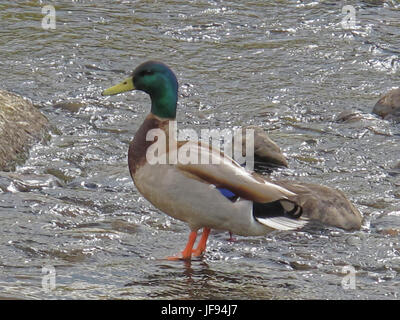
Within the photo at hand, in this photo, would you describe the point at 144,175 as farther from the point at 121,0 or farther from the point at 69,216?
the point at 121,0

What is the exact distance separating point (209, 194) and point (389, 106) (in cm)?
367

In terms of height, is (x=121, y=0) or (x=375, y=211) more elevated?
(x=121, y=0)

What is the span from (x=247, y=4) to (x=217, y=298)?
740 cm

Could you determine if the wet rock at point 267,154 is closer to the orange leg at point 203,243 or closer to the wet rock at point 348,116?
the wet rock at point 348,116

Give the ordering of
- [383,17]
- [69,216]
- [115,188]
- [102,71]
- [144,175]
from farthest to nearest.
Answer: [383,17], [102,71], [115,188], [69,216], [144,175]

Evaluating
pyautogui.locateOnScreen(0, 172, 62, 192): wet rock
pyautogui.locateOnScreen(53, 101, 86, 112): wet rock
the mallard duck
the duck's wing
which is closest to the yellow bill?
the mallard duck

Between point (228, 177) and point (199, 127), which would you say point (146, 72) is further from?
point (199, 127)

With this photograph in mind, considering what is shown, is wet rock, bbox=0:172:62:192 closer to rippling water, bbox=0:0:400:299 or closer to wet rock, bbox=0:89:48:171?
rippling water, bbox=0:0:400:299

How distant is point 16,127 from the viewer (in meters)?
8.26

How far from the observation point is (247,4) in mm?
12305

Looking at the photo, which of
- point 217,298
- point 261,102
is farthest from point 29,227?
point 261,102

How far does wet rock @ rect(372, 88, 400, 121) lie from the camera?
357 inches

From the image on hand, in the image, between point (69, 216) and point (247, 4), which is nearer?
point (69, 216)

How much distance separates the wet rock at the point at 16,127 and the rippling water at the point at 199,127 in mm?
122
